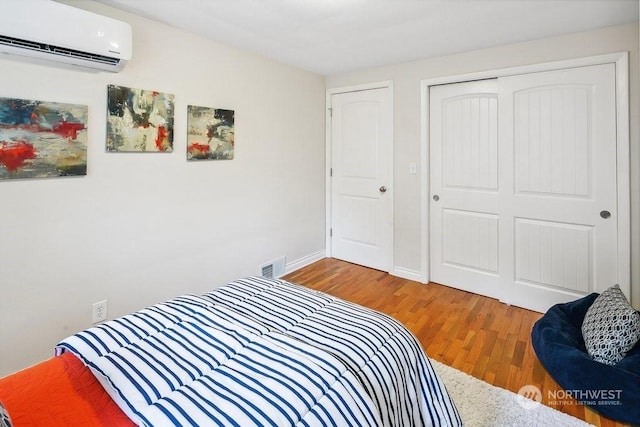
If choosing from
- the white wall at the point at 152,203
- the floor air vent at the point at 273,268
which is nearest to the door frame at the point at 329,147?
the white wall at the point at 152,203

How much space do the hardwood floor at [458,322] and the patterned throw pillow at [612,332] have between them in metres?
0.32

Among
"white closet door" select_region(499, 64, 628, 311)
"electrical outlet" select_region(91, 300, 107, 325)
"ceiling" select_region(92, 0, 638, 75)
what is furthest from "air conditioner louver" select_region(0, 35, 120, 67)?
"white closet door" select_region(499, 64, 628, 311)

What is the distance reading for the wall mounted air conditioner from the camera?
1756 mm

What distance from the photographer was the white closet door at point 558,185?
8.68ft

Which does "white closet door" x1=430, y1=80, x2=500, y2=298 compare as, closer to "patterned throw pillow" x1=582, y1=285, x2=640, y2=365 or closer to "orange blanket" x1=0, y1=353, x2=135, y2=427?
"patterned throw pillow" x1=582, y1=285, x2=640, y2=365

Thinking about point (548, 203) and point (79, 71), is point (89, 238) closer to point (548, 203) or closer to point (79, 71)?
point (79, 71)

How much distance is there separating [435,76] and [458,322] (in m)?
2.38

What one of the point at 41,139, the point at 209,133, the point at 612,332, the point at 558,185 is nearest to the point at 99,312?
the point at 41,139

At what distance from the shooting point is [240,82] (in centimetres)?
320

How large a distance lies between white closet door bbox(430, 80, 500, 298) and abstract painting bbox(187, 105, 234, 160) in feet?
6.82

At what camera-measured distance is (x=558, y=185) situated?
2.85 metres

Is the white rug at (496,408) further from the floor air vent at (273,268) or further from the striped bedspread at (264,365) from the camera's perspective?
the floor air vent at (273,268)

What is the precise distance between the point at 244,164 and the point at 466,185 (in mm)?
2222

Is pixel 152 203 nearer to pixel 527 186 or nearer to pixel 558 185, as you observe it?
pixel 527 186
